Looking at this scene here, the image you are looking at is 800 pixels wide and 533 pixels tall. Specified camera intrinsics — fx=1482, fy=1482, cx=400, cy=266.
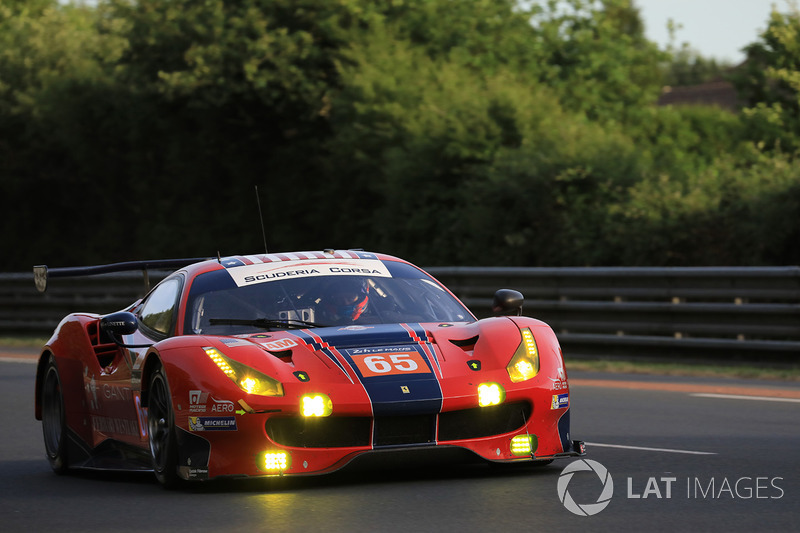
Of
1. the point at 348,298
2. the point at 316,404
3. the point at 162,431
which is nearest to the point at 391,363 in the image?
the point at 316,404

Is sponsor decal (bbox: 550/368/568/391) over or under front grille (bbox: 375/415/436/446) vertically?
over

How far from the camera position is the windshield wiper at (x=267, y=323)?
8000mm

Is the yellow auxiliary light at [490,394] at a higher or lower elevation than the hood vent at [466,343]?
lower

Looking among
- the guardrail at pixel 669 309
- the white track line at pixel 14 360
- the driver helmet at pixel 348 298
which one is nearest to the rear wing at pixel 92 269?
the driver helmet at pixel 348 298

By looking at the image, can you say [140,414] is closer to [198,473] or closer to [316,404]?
[198,473]

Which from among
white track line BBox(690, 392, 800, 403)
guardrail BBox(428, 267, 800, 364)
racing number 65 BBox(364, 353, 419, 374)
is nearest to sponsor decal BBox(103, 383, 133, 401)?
racing number 65 BBox(364, 353, 419, 374)

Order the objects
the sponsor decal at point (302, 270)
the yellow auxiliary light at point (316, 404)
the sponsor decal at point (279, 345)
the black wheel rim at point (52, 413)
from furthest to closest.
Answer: the black wheel rim at point (52, 413), the sponsor decal at point (302, 270), the sponsor decal at point (279, 345), the yellow auxiliary light at point (316, 404)

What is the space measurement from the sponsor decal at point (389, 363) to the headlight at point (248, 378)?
43cm

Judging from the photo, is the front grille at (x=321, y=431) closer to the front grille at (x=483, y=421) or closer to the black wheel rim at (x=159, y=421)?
the front grille at (x=483, y=421)

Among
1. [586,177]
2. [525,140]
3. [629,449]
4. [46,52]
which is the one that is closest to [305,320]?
[629,449]

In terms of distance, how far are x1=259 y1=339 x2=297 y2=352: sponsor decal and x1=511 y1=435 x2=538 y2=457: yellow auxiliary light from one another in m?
1.22

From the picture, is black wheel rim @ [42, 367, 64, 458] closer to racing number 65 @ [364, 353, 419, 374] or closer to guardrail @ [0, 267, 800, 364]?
racing number 65 @ [364, 353, 419, 374]

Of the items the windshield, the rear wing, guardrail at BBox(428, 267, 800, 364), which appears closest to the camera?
the windshield

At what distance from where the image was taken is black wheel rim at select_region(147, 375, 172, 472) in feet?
24.9
